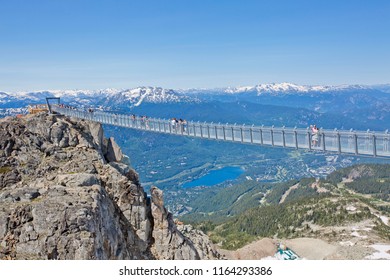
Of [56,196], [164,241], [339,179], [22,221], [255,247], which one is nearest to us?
[22,221]

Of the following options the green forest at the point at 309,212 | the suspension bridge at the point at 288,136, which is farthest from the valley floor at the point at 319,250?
the suspension bridge at the point at 288,136

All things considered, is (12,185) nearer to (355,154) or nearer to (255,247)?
(355,154)

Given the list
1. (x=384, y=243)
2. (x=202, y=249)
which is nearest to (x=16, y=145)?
(x=202, y=249)

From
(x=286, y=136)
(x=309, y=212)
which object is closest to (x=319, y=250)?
(x=286, y=136)

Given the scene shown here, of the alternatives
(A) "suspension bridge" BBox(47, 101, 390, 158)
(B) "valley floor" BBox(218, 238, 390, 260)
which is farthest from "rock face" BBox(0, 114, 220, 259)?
(B) "valley floor" BBox(218, 238, 390, 260)

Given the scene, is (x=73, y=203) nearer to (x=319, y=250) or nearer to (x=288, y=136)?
(x=288, y=136)

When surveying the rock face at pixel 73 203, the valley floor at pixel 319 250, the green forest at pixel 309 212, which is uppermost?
the rock face at pixel 73 203

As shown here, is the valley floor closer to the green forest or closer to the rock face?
the green forest

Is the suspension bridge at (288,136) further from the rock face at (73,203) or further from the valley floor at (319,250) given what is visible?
the valley floor at (319,250)

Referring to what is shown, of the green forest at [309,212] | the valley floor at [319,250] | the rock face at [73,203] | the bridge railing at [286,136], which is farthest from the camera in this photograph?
the green forest at [309,212]
